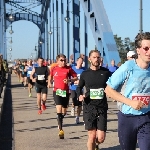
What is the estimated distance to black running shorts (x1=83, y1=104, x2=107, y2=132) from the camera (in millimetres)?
6859

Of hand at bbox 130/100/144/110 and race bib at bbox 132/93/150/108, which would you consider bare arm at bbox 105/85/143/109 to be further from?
race bib at bbox 132/93/150/108

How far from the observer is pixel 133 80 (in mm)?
4465

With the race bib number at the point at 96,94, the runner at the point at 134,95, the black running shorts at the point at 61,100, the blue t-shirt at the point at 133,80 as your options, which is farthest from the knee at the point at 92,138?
the black running shorts at the point at 61,100

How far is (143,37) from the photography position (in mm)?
4344

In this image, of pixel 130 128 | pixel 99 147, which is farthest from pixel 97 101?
pixel 130 128

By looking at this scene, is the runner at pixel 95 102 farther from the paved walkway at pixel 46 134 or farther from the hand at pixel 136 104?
the hand at pixel 136 104

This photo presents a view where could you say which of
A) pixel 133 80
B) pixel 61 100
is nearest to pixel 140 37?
pixel 133 80

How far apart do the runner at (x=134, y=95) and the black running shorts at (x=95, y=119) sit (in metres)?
2.29

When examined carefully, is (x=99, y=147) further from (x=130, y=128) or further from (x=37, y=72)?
(x=37, y=72)

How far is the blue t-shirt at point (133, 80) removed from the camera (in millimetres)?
4441

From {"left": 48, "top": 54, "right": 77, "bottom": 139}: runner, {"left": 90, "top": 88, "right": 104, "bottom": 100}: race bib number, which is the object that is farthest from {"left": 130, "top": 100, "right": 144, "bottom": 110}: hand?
{"left": 48, "top": 54, "right": 77, "bottom": 139}: runner

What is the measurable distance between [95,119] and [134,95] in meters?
2.54

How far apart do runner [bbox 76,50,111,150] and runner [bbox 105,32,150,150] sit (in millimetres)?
2279

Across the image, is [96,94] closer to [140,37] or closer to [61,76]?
[140,37]
